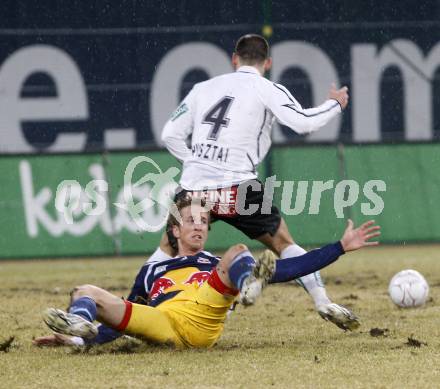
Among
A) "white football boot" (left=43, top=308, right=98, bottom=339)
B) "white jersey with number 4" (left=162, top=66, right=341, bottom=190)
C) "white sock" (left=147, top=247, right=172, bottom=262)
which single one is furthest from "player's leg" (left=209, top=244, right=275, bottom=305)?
"white jersey with number 4" (left=162, top=66, right=341, bottom=190)

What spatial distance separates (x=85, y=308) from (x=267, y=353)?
1.12m

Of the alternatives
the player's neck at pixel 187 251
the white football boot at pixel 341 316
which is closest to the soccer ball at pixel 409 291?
the white football boot at pixel 341 316

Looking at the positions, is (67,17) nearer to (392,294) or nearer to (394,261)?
(394,261)

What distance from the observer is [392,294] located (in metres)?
8.42

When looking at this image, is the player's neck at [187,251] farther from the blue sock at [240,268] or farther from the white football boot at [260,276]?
the white football boot at [260,276]

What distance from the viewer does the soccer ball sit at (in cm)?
830

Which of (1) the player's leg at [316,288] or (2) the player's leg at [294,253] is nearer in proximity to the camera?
(1) the player's leg at [316,288]

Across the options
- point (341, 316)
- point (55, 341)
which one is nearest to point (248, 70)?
point (341, 316)

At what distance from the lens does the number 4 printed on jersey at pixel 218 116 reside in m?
7.24

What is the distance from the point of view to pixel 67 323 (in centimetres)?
551

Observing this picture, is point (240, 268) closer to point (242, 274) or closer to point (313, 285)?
point (242, 274)

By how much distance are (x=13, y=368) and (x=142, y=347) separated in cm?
89

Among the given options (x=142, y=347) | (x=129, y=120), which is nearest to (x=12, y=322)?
(x=142, y=347)

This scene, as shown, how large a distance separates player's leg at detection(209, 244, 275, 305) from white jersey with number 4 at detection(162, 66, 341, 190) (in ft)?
4.48
